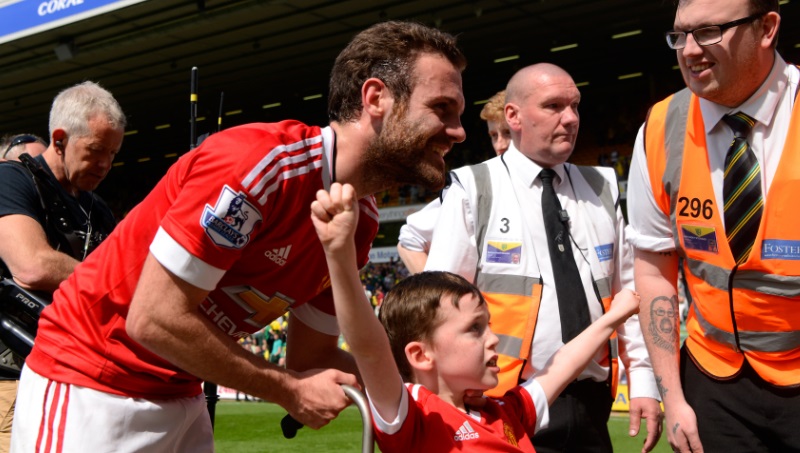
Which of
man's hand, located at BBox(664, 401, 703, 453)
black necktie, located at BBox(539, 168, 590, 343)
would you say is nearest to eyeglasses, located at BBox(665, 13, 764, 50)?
black necktie, located at BBox(539, 168, 590, 343)

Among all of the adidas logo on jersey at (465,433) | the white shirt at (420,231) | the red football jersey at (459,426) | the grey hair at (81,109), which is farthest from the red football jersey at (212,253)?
the white shirt at (420,231)

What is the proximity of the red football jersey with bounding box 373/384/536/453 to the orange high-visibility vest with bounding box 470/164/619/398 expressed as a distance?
0.47 meters

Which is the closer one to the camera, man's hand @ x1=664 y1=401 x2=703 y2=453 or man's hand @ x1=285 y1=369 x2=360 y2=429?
man's hand @ x1=285 y1=369 x2=360 y2=429

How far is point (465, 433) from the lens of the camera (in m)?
2.47

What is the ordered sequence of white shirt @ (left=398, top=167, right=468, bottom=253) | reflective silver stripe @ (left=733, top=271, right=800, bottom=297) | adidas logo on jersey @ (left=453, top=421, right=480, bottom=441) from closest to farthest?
adidas logo on jersey @ (left=453, top=421, right=480, bottom=441)
reflective silver stripe @ (left=733, top=271, right=800, bottom=297)
white shirt @ (left=398, top=167, right=468, bottom=253)

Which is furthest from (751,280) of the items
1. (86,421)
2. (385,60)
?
(86,421)

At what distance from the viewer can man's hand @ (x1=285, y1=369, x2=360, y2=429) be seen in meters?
2.14

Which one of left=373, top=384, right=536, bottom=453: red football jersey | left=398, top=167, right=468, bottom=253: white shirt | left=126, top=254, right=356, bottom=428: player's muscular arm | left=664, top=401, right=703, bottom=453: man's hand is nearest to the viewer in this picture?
left=126, top=254, right=356, bottom=428: player's muscular arm

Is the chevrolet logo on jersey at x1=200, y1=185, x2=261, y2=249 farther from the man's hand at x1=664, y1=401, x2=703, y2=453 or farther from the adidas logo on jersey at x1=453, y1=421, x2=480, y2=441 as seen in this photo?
the man's hand at x1=664, y1=401, x2=703, y2=453

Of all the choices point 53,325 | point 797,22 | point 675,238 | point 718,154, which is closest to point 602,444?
point 675,238

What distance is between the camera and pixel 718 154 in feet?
9.18

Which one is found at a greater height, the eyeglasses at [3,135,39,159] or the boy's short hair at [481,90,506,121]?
the eyeglasses at [3,135,39,159]

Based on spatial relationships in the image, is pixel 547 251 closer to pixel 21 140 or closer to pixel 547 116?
pixel 547 116

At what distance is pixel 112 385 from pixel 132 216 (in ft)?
1.58
